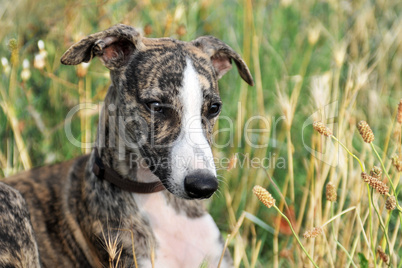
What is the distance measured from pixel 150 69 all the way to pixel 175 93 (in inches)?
9.9

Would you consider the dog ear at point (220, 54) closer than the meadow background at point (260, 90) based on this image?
Yes

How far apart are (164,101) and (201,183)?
54cm

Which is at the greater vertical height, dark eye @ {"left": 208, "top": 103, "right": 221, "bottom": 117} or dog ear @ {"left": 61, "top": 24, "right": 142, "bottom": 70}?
dog ear @ {"left": 61, "top": 24, "right": 142, "bottom": 70}

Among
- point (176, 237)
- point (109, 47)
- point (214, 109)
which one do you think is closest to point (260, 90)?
point (214, 109)

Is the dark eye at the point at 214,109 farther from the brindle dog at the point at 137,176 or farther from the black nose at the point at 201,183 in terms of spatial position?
the black nose at the point at 201,183

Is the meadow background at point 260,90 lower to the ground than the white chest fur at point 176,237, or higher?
higher

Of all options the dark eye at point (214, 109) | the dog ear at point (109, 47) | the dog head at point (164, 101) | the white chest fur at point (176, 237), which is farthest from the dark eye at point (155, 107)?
the white chest fur at point (176, 237)

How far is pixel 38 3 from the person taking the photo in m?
5.45

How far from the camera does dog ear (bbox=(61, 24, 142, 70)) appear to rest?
9.94 ft

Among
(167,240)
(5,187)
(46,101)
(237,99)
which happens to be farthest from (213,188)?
(46,101)

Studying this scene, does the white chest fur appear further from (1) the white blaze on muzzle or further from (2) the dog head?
(1) the white blaze on muzzle

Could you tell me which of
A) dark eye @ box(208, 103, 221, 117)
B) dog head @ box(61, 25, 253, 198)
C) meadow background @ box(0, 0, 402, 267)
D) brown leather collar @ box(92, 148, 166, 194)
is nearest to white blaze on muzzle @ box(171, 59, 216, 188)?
dog head @ box(61, 25, 253, 198)

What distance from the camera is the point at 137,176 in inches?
125

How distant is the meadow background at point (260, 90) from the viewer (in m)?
3.92
